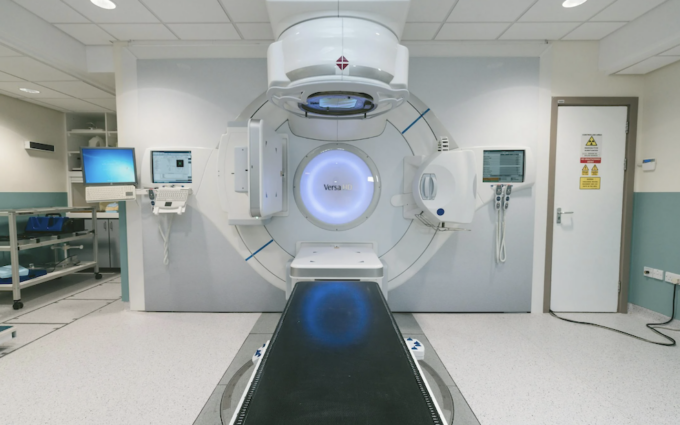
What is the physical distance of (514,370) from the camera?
6.03ft

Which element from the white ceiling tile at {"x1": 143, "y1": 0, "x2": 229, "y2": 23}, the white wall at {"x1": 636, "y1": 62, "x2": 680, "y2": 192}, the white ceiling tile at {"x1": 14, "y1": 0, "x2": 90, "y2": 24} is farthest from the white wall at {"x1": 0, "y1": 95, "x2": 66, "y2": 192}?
the white wall at {"x1": 636, "y1": 62, "x2": 680, "y2": 192}

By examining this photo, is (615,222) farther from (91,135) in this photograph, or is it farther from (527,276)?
(91,135)

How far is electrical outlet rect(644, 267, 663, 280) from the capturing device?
97.0 inches

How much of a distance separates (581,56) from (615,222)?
143 centimetres

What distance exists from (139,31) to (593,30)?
11.5 ft

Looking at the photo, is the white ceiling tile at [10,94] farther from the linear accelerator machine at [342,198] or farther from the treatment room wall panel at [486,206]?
the treatment room wall panel at [486,206]

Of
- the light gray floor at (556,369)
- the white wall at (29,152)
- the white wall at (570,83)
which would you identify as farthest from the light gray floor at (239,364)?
the white wall at (29,152)

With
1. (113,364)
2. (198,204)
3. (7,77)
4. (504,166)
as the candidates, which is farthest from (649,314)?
(7,77)

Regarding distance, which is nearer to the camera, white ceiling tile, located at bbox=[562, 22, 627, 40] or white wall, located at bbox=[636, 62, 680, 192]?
white ceiling tile, located at bbox=[562, 22, 627, 40]

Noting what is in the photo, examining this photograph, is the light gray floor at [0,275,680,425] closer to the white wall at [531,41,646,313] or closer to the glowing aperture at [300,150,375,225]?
the glowing aperture at [300,150,375,225]

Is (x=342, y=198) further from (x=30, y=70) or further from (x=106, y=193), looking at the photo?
(x=30, y=70)

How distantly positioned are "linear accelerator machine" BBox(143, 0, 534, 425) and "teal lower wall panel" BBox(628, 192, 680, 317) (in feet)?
3.44

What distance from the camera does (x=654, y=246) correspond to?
8.25 feet

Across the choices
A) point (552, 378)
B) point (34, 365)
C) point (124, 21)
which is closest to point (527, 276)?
point (552, 378)
